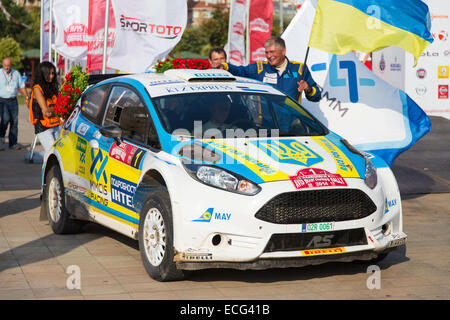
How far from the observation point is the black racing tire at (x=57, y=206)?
26.7ft

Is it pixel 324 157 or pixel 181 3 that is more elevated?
pixel 181 3

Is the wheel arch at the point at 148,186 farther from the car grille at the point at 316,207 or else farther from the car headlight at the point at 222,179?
the car grille at the point at 316,207

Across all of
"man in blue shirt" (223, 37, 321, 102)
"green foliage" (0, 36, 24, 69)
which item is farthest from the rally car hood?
"green foliage" (0, 36, 24, 69)

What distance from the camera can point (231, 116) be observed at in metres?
6.91

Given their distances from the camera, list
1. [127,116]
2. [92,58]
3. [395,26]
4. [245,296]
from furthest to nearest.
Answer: [92,58] < [395,26] < [127,116] < [245,296]

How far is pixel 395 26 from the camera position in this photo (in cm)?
905

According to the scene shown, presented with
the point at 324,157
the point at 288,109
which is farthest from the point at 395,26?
the point at 324,157

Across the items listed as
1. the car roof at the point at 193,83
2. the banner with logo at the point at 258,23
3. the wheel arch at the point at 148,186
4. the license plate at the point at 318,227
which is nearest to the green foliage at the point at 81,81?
the car roof at the point at 193,83

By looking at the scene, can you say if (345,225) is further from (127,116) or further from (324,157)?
(127,116)

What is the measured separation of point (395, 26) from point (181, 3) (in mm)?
5186

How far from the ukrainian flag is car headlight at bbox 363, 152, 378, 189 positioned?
2.86m

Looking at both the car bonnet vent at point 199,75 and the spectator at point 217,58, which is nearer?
the car bonnet vent at point 199,75

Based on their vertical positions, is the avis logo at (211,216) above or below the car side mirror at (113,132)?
below

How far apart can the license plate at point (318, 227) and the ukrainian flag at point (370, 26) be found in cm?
362
